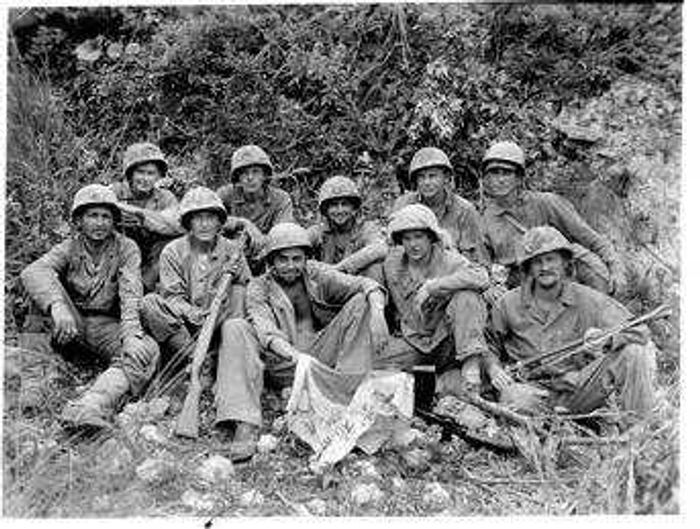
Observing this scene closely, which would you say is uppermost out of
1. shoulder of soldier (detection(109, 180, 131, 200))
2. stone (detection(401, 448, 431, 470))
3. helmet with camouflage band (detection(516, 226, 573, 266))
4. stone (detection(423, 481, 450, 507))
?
shoulder of soldier (detection(109, 180, 131, 200))

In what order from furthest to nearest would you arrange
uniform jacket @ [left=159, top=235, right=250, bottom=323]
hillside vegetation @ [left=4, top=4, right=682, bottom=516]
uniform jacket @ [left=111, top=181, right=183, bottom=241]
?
1. hillside vegetation @ [left=4, top=4, right=682, bottom=516]
2. uniform jacket @ [left=111, top=181, right=183, bottom=241]
3. uniform jacket @ [left=159, top=235, right=250, bottom=323]

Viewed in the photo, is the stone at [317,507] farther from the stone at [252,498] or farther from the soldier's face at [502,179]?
the soldier's face at [502,179]

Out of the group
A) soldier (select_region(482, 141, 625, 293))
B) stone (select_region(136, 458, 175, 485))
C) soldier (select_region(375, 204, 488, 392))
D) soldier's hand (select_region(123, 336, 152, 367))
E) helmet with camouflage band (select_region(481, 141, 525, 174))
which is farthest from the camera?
helmet with camouflage band (select_region(481, 141, 525, 174))

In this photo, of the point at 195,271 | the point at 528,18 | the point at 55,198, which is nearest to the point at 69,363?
the point at 195,271

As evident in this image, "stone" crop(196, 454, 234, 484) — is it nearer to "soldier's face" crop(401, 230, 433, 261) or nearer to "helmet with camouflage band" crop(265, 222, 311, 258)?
"helmet with camouflage band" crop(265, 222, 311, 258)

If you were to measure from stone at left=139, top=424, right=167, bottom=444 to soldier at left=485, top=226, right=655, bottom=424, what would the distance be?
6.98ft

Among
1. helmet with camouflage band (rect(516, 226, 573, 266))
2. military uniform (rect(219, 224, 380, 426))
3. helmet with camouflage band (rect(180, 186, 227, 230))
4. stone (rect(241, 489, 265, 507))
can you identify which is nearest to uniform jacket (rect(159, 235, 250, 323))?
helmet with camouflage band (rect(180, 186, 227, 230))

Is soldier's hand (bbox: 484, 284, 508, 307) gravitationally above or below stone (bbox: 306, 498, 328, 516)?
above

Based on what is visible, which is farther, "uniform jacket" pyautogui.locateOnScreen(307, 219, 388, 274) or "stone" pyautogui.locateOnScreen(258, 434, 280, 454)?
"uniform jacket" pyautogui.locateOnScreen(307, 219, 388, 274)

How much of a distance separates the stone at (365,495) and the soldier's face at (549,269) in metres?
1.82

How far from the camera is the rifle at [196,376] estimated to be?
6453 mm

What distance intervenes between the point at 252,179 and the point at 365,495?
3.11 m

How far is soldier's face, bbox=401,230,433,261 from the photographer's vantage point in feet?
23.2

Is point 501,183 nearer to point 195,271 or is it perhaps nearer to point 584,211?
point 584,211
